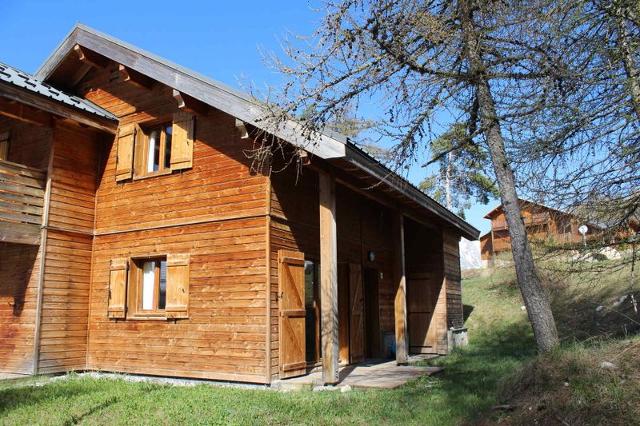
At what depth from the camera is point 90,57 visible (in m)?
11.3

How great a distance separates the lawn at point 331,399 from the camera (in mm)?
5566

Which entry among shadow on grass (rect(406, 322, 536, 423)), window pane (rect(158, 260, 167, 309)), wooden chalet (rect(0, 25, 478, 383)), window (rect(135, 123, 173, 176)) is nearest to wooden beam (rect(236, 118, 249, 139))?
wooden chalet (rect(0, 25, 478, 383))

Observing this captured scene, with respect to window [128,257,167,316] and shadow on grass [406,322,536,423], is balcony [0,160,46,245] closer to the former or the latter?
window [128,257,167,316]

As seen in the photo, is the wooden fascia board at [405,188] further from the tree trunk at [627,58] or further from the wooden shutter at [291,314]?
the tree trunk at [627,58]

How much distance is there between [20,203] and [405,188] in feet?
22.3

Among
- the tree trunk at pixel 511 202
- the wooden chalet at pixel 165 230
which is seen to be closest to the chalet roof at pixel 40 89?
the wooden chalet at pixel 165 230

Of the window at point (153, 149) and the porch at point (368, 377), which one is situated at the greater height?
the window at point (153, 149)

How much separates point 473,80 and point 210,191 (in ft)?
16.1

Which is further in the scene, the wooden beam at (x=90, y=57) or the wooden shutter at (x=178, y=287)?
the wooden beam at (x=90, y=57)

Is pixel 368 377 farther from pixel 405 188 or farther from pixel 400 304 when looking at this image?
pixel 405 188

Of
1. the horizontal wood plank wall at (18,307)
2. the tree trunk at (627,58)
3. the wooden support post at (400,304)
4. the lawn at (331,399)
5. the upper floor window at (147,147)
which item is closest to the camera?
the lawn at (331,399)

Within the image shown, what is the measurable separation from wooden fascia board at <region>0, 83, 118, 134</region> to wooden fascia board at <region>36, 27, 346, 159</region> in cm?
119

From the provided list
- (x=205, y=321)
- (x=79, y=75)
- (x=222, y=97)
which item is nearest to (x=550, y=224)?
(x=222, y=97)

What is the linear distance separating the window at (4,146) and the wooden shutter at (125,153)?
2595mm
